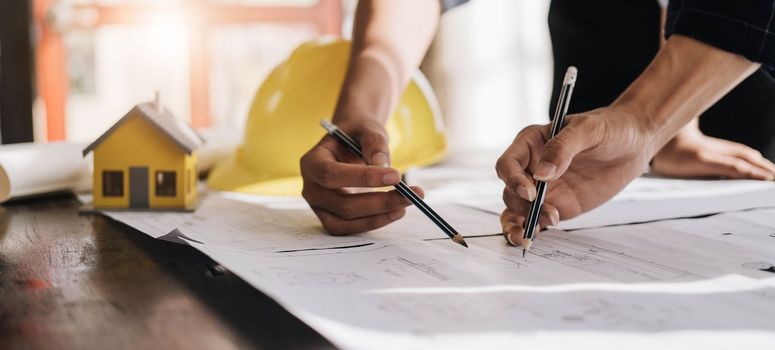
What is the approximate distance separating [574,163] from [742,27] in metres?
0.24

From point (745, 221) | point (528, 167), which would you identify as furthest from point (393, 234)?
point (745, 221)

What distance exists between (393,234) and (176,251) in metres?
0.24

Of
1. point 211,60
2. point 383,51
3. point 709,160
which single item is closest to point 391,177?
point 383,51

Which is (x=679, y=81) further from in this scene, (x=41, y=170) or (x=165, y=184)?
(x=41, y=170)

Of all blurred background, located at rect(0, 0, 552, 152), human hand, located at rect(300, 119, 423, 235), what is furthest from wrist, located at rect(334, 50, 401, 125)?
blurred background, located at rect(0, 0, 552, 152)

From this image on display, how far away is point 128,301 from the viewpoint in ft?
→ 1.78

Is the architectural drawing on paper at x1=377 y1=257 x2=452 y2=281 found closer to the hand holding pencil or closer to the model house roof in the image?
the hand holding pencil

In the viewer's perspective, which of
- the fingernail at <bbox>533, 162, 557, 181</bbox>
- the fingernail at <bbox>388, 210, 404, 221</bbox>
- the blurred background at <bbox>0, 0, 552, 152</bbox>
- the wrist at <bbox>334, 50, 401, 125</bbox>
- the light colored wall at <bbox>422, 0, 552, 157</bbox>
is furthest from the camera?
the light colored wall at <bbox>422, 0, 552, 157</bbox>

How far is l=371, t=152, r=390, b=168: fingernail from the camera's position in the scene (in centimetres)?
79

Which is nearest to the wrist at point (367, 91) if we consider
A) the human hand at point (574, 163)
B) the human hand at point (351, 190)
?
the human hand at point (351, 190)

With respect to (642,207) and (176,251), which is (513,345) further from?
(642,207)

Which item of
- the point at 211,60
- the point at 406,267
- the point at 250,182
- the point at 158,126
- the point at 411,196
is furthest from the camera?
the point at 211,60

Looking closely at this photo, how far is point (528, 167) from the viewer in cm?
80

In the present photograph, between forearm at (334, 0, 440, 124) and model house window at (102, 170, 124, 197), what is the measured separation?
343mm
